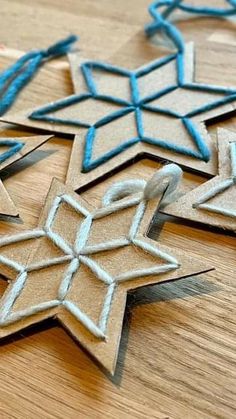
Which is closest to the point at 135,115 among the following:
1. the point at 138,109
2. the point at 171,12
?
the point at 138,109

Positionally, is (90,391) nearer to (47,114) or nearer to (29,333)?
(29,333)

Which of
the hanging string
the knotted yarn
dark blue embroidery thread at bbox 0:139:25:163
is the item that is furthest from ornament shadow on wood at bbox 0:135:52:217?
the hanging string

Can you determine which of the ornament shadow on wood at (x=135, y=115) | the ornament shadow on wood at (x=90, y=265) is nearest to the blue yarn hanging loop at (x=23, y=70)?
the ornament shadow on wood at (x=135, y=115)

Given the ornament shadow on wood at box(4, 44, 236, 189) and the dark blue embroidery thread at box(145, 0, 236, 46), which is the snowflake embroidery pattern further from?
the dark blue embroidery thread at box(145, 0, 236, 46)

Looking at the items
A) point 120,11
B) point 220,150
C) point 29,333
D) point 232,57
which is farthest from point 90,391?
point 120,11

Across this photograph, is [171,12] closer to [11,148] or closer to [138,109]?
[138,109]
